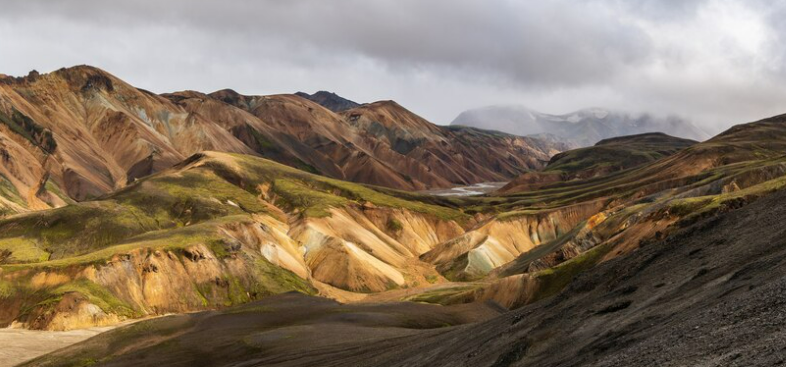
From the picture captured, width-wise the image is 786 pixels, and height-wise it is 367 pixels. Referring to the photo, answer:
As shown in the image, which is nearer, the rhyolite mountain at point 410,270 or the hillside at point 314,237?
the rhyolite mountain at point 410,270

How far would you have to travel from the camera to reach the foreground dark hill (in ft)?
57.4

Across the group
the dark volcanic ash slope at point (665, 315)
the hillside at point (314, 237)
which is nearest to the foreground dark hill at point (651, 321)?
the dark volcanic ash slope at point (665, 315)

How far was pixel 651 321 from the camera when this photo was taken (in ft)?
71.1

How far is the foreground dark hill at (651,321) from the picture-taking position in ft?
57.4

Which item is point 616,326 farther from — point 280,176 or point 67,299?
point 280,176

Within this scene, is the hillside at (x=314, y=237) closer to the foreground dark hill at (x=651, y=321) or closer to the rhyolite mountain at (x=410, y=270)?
the rhyolite mountain at (x=410, y=270)

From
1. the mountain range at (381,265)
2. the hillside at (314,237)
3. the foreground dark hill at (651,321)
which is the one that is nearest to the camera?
the foreground dark hill at (651,321)

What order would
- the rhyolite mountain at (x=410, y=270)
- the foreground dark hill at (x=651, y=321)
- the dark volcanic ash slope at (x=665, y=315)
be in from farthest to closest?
the rhyolite mountain at (x=410, y=270) < the foreground dark hill at (x=651, y=321) < the dark volcanic ash slope at (x=665, y=315)

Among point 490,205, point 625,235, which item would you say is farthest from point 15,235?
point 490,205

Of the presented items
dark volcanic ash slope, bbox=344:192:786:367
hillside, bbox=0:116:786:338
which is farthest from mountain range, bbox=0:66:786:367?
hillside, bbox=0:116:786:338

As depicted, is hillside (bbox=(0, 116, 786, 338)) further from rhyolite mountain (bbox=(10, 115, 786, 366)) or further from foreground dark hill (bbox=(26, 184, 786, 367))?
foreground dark hill (bbox=(26, 184, 786, 367))

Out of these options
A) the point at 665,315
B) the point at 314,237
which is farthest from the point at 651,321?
the point at 314,237

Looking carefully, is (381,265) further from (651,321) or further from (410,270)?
(651,321)

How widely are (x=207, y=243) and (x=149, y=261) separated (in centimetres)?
1087
